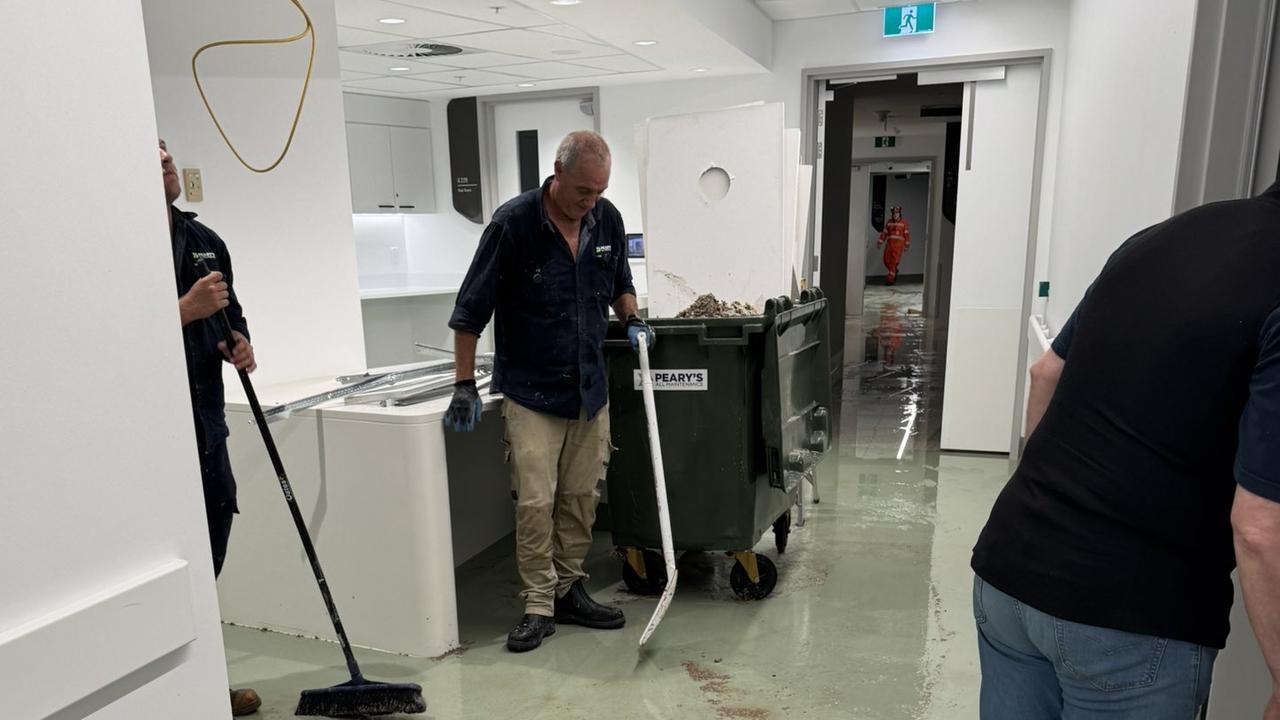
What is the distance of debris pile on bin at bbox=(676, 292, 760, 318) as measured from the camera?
10.5 feet

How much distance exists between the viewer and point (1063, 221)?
161 inches

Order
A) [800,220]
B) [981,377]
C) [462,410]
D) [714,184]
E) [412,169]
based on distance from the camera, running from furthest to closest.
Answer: [412,169], [981,377], [800,220], [714,184], [462,410]

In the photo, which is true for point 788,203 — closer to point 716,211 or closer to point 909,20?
point 716,211

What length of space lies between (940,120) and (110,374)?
12975 millimetres

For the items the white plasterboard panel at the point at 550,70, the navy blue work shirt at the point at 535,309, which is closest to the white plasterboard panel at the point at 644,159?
the navy blue work shirt at the point at 535,309

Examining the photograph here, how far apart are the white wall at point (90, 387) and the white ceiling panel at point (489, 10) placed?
126 inches

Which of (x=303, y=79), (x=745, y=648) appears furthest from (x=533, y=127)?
(x=745, y=648)

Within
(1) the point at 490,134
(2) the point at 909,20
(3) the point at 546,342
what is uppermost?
(2) the point at 909,20

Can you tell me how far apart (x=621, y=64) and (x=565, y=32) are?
0.91 m

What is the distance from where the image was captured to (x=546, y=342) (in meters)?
2.82

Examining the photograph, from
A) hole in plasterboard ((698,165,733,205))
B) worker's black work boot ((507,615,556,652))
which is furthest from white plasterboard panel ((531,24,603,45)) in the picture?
worker's black work boot ((507,615,556,652))

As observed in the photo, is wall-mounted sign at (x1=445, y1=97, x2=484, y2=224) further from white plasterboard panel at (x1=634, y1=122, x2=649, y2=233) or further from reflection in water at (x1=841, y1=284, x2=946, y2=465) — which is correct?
white plasterboard panel at (x1=634, y1=122, x2=649, y2=233)

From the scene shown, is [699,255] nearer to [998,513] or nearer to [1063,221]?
[1063,221]

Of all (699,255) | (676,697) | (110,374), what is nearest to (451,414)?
(676,697)
